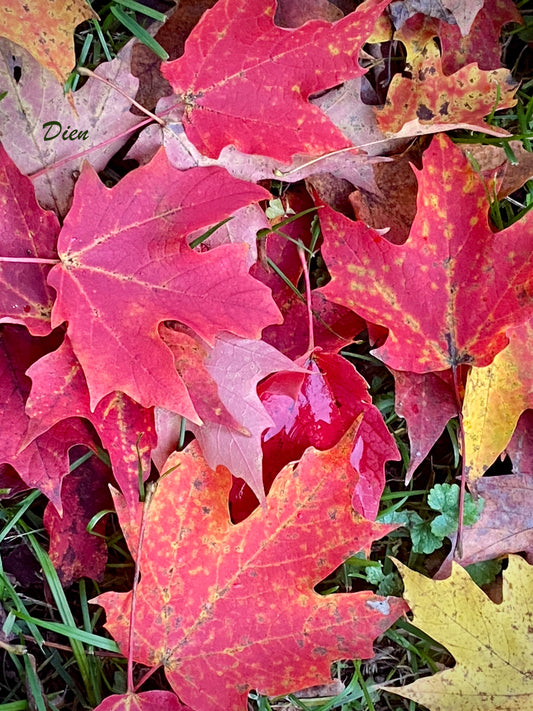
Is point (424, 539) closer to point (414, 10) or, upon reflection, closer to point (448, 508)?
point (448, 508)

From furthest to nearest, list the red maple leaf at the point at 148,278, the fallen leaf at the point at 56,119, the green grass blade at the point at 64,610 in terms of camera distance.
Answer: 1. the green grass blade at the point at 64,610
2. the fallen leaf at the point at 56,119
3. the red maple leaf at the point at 148,278

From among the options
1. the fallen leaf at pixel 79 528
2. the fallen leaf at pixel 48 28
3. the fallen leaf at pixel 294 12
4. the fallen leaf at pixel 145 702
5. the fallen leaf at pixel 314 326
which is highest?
the fallen leaf at pixel 48 28

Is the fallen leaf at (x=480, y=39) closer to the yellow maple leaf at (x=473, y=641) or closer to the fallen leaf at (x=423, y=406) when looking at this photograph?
the fallen leaf at (x=423, y=406)

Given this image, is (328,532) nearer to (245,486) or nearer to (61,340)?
(245,486)

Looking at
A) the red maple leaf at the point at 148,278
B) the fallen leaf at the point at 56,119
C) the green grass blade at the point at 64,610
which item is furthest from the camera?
the green grass blade at the point at 64,610

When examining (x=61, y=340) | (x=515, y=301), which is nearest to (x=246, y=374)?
(x=61, y=340)

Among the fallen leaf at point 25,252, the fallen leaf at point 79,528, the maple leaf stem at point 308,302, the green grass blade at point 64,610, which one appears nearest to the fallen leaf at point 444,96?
the maple leaf stem at point 308,302

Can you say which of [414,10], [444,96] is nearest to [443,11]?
[414,10]

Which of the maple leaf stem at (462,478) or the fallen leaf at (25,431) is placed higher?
the fallen leaf at (25,431)
